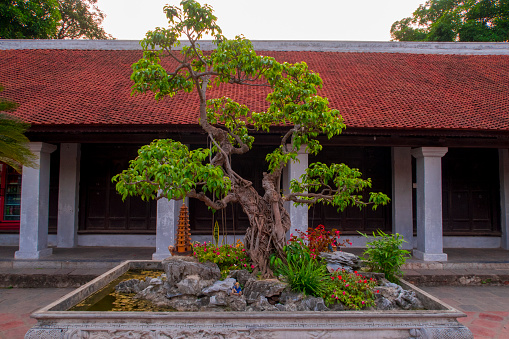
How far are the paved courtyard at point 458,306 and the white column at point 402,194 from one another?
2.44 meters

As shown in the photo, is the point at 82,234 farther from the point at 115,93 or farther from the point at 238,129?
the point at 238,129

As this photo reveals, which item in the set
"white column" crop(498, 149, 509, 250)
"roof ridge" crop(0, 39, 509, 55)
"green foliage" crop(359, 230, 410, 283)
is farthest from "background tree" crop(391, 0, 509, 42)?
"green foliage" crop(359, 230, 410, 283)

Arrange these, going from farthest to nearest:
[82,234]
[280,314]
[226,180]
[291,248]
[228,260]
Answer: [82,234], [228,260], [291,248], [226,180], [280,314]

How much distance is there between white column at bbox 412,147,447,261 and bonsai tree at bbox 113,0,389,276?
3763 millimetres

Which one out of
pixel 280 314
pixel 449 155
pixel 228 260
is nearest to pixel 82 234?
pixel 228 260

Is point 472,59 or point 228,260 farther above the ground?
point 472,59

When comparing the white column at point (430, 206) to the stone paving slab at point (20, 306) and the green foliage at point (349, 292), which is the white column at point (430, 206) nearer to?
the green foliage at point (349, 292)

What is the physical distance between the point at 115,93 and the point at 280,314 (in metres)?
6.78

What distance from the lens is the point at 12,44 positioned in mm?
11328

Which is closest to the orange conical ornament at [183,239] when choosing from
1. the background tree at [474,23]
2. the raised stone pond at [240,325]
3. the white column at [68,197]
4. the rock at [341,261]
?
the raised stone pond at [240,325]

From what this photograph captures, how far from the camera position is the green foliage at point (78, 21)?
829 inches

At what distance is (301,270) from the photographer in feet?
13.2

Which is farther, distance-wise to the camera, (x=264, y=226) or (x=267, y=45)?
(x=267, y=45)

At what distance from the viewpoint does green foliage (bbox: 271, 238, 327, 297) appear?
13.0ft
